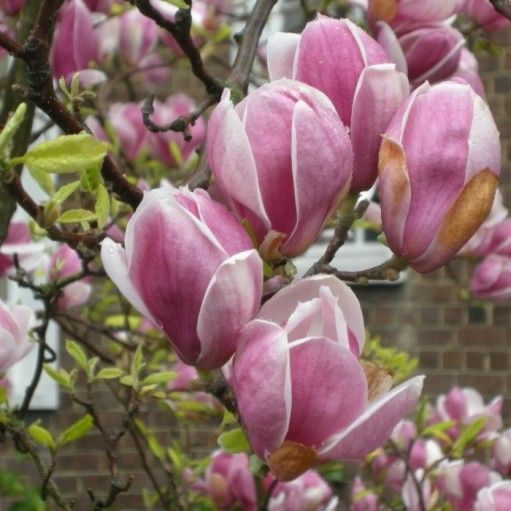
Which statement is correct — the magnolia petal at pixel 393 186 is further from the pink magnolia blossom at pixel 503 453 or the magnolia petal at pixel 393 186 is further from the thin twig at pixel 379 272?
the pink magnolia blossom at pixel 503 453

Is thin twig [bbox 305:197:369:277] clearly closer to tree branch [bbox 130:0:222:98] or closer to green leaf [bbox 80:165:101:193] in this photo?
green leaf [bbox 80:165:101:193]

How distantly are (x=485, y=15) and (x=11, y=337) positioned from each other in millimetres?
771

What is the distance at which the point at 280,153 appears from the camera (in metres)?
0.57

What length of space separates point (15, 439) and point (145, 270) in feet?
2.19

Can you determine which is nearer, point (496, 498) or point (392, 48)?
point (392, 48)

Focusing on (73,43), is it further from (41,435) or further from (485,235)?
(485,235)

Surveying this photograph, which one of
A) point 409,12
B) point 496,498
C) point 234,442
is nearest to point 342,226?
point 234,442

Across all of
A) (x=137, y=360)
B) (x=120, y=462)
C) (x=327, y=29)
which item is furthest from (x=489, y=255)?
(x=120, y=462)

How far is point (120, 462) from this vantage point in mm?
4332

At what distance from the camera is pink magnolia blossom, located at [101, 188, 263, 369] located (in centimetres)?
54

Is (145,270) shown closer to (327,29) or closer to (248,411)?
(248,411)

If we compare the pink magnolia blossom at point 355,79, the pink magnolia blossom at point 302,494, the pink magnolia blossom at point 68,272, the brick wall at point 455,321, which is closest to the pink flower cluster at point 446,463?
the pink magnolia blossom at point 302,494

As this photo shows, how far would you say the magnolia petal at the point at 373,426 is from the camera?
1.70 ft

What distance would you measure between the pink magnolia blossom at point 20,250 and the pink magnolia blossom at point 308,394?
0.81 m
